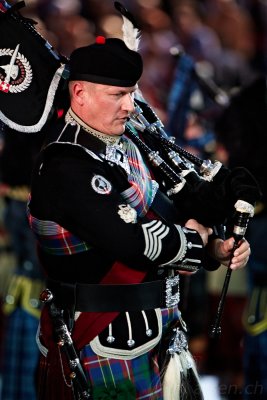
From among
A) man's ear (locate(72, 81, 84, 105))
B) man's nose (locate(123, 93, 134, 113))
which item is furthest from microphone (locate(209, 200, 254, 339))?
man's ear (locate(72, 81, 84, 105))

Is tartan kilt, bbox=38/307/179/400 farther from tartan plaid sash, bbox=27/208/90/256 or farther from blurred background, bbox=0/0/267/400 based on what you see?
blurred background, bbox=0/0/267/400

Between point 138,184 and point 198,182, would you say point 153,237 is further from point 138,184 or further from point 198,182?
point 198,182

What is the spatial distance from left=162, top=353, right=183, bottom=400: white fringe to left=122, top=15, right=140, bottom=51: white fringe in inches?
51.3

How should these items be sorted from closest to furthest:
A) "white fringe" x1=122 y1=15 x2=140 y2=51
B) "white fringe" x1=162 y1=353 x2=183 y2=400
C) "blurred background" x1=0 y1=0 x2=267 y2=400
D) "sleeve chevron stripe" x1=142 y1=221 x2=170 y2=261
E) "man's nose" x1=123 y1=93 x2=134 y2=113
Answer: "sleeve chevron stripe" x1=142 y1=221 x2=170 y2=261, "man's nose" x1=123 y1=93 x2=134 y2=113, "white fringe" x1=162 y1=353 x2=183 y2=400, "white fringe" x1=122 y1=15 x2=140 y2=51, "blurred background" x1=0 y1=0 x2=267 y2=400

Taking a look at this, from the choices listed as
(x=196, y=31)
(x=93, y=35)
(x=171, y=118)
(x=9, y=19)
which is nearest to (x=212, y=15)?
(x=196, y=31)

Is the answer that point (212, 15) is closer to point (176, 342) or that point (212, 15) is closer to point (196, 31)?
point (196, 31)

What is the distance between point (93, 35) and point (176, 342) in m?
6.02

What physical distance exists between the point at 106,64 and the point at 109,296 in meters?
0.86

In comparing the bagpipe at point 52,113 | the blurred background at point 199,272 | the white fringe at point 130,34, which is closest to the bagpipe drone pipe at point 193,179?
the bagpipe at point 52,113

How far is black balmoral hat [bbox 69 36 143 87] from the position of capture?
367cm

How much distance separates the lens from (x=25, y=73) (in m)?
3.93

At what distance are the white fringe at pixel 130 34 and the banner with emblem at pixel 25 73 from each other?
0.30m

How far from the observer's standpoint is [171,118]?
21.2ft

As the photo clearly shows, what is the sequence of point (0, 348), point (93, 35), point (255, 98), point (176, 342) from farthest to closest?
1. point (93, 35)
2. point (0, 348)
3. point (255, 98)
4. point (176, 342)
